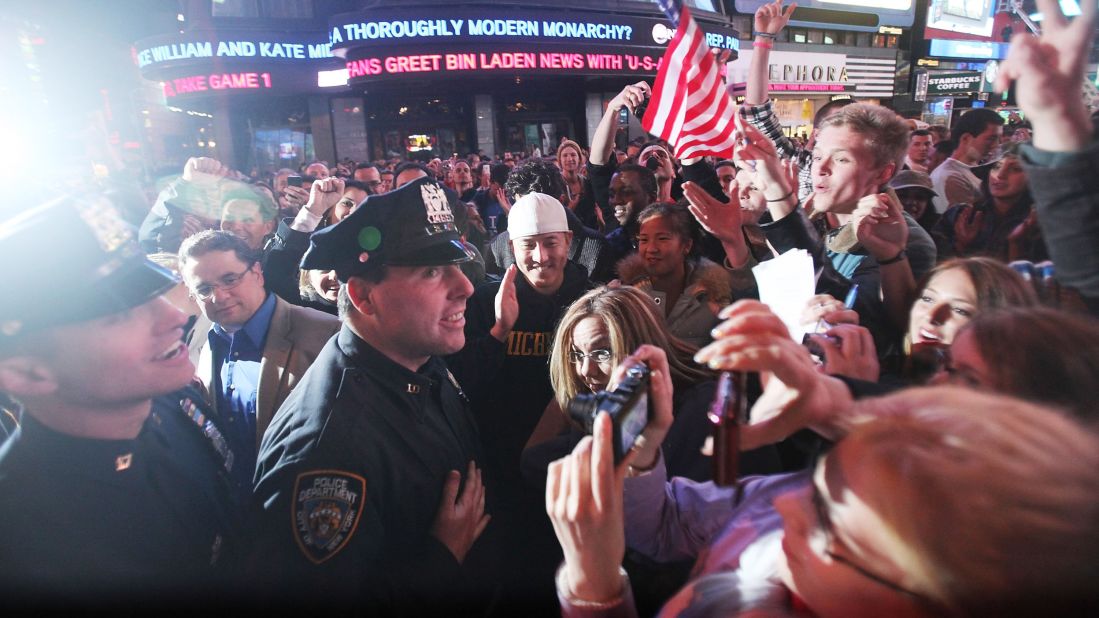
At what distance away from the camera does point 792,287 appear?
1722mm

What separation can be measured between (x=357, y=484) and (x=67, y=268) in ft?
3.04

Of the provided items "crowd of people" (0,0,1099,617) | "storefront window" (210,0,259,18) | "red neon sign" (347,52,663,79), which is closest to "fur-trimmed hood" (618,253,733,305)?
"crowd of people" (0,0,1099,617)

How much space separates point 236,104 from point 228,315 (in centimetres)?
1866

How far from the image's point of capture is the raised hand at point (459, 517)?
1.71 metres

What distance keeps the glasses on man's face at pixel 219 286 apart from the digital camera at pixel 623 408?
2230mm

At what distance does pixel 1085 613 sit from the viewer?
2.00ft

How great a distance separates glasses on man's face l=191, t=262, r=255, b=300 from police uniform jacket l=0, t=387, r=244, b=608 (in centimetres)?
120

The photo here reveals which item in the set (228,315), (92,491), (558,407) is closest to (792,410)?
(558,407)

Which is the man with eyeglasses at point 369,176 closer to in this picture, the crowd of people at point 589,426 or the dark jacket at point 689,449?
the crowd of people at point 589,426

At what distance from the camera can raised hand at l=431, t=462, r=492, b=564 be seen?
67.2 inches

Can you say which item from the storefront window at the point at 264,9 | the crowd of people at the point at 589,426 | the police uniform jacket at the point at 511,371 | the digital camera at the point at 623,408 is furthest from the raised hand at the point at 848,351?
the storefront window at the point at 264,9

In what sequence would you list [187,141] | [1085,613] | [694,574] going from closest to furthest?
[1085,613]
[694,574]
[187,141]

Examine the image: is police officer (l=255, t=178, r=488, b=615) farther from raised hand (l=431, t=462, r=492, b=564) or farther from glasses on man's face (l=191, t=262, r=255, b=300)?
glasses on man's face (l=191, t=262, r=255, b=300)

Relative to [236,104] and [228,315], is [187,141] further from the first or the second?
[228,315]
